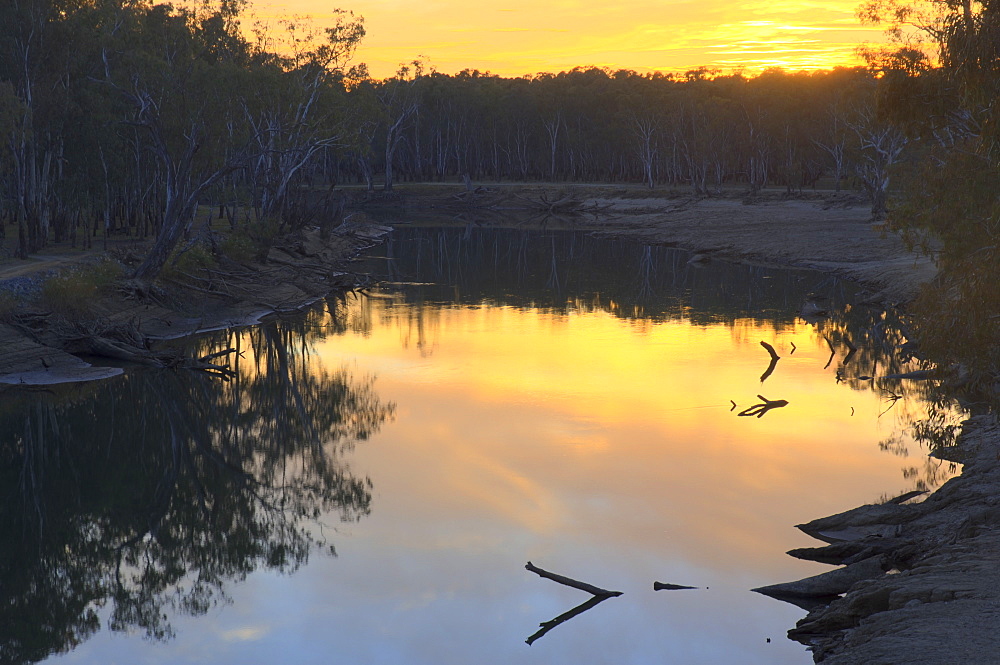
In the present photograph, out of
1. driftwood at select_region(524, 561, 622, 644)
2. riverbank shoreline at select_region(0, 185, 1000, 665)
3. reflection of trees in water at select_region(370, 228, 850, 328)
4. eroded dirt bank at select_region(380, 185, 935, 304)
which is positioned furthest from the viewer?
eroded dirt bank at select_region(380, 185, 935, 304)

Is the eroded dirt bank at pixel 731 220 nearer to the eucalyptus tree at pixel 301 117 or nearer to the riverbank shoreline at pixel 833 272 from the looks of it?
the riverbank shoreline at pixel 833 272

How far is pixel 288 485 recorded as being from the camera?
16938mm

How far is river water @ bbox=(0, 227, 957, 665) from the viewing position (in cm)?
1169

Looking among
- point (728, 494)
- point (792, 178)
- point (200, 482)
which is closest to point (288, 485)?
point (200, 482)

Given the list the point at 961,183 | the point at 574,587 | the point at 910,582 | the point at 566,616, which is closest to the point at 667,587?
the point at 574,587

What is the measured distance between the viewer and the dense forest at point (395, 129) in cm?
1498

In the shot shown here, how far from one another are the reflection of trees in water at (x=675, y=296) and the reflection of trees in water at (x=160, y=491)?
8409mm

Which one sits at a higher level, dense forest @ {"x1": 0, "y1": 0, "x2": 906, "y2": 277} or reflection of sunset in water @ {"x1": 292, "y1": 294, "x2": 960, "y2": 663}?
dense forest @ {"x1": 0, "y1": 0, "x2": 906, "y2": 277}

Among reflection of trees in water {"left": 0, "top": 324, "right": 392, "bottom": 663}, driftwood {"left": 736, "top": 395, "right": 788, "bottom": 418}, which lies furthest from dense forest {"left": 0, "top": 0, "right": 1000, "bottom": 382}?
reflection of trees in water {"left": 0, "top": 324, "right": 392, "bottom": 663}

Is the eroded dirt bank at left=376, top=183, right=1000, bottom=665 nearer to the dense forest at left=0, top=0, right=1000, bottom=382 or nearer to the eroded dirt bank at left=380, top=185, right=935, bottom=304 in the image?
the dense forest at left=0, top=0, right=1000, bottom=382

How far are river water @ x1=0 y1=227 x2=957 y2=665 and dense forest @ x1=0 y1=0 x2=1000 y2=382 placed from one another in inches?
168

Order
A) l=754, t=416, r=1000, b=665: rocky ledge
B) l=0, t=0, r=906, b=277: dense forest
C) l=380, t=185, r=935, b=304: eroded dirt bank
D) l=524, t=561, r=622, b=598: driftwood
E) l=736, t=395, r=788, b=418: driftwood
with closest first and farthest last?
1. l=754, t=416, r=1000, b=665: rocky ledge
2. l=524, t=561, r=622, b=598: driftwood
3. l=736, t=395, r=788, b=418: driftwood
4. l=0, t=0, r=906, b=277: dense forest
5. l=380, t=185, r=935, b=304: eroded dirt bank

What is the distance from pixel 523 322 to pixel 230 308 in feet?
32.3

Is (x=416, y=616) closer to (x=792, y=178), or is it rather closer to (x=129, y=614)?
(x=129, y=614)
